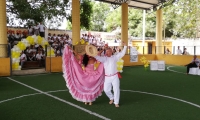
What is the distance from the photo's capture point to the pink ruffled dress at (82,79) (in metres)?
6.81

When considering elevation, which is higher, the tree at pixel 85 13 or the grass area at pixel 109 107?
the tree at pixel 85 13

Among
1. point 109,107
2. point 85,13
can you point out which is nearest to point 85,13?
point 85,13

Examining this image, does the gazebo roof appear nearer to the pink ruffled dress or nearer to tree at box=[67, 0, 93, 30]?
tree at box=[67, 0, 93, 30]

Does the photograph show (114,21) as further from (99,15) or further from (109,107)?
(109,107)

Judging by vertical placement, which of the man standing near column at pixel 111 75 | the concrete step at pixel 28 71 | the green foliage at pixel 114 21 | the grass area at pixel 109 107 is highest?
the green foliage at pixel 114 21

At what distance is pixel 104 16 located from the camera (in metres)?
55.1

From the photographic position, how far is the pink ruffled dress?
681 cm

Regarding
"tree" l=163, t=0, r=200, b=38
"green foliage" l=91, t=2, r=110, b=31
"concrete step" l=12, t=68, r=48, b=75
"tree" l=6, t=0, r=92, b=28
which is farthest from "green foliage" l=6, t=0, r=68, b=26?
"green foliage" l=91, t=2, r=110, b=31

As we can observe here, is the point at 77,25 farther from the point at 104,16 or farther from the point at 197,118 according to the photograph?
the point at 104,16

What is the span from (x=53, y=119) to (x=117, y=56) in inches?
107

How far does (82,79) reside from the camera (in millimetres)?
6883

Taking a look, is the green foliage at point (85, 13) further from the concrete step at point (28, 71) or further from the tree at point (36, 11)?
the concrete step at point (28, 71)

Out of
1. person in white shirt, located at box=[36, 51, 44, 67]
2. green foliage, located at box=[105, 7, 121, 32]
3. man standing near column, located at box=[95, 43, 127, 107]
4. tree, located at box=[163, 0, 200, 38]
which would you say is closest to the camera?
man standing near column, located at box=[95, 43, 127, 107]

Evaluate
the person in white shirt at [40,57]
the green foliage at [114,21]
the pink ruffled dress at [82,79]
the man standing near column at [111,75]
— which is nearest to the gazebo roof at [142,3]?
the person in white shirt at [40,57]
